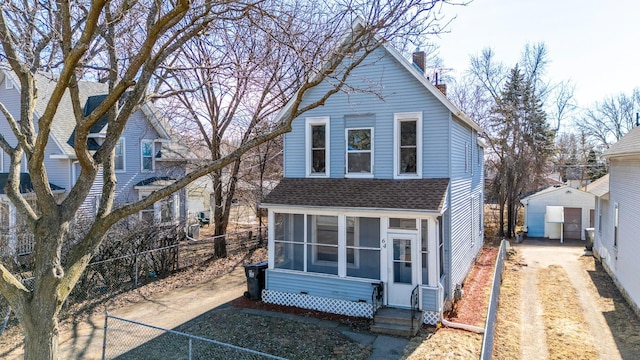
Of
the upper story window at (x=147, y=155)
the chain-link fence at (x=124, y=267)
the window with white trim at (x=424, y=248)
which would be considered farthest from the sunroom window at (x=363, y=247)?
the upper story window at (x=147, y=155)

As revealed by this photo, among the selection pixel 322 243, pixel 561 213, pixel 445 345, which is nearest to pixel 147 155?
pixel 322 243

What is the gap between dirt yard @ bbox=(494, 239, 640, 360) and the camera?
10.1 m

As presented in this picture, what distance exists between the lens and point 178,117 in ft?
62.6

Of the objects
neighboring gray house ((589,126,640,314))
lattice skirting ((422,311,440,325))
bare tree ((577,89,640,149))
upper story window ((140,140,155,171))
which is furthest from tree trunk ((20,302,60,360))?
bare tree ((577,89,640,149))

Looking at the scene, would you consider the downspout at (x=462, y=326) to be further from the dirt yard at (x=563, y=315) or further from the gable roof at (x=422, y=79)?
the gable roof at (x=422, y=79)

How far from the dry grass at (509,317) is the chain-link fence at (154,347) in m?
5.82

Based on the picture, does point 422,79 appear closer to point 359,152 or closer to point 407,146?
point 407,146

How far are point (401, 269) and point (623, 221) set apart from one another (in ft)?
29.7

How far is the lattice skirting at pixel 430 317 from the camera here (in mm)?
11062

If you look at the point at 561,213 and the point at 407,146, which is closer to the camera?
the point at 407,146

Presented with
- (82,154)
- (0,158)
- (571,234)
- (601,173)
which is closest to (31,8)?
(82,154)

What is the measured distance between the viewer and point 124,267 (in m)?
14.3

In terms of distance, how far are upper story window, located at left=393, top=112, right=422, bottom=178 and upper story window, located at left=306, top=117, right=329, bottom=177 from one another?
2.37 m

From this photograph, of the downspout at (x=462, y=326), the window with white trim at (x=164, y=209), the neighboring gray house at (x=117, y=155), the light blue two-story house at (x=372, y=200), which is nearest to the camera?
the downspout at (x=462, y=326)
